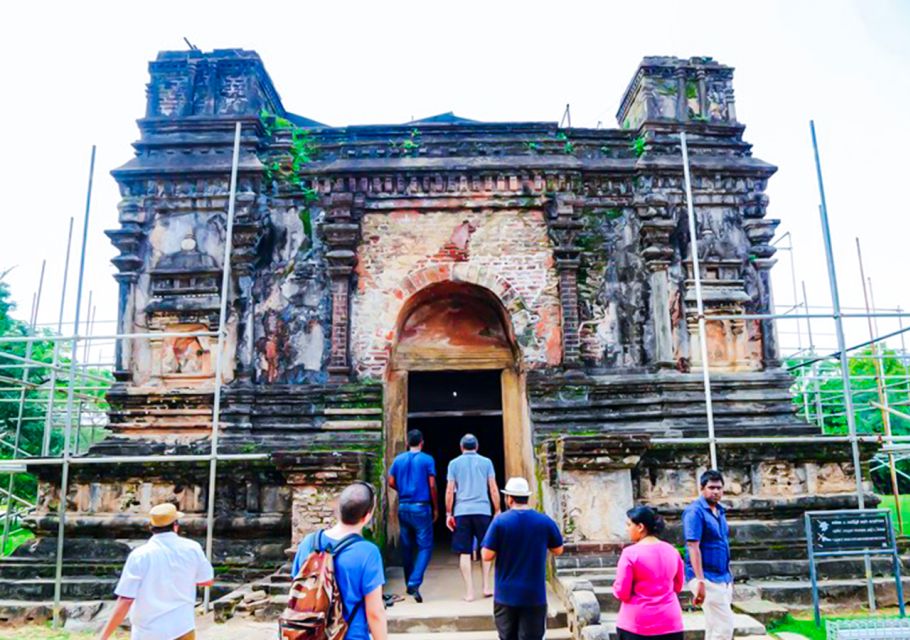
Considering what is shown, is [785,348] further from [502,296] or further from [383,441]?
[383,441]

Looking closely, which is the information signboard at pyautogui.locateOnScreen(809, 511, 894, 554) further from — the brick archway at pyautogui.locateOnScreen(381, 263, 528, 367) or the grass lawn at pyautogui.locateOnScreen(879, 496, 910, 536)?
the grass lawn at pyautogui.locateOnScreen(879, 496, 910, 536)

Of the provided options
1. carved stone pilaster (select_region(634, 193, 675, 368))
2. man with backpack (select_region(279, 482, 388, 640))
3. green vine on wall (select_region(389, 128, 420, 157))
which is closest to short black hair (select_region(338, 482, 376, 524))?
man with backpack (select_region(279, 482, 388, 640))

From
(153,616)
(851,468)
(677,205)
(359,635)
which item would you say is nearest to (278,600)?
(153,616)

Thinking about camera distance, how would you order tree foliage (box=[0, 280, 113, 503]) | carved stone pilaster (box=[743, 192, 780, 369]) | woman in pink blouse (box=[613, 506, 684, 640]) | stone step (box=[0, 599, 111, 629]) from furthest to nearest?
tree foliage (box=[0, 280, 113, 503]) → carved stone pilaster (box=[743, 192, 780, 369]) → stone step (box=[0, 599, 111, 629]) → woman in pink blouse (box=[613, 506, 684, 640])

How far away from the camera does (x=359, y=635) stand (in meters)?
3.31

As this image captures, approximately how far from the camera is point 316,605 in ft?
10.6

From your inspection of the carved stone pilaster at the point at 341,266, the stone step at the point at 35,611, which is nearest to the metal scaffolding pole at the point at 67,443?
the stone step at the point at 35,611

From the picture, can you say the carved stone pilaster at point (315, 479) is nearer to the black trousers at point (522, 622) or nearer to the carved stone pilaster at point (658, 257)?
the black trousers at point (522, 622)

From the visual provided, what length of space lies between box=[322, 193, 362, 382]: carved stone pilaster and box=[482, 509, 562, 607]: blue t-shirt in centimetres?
523

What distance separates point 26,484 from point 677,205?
53.9 ft

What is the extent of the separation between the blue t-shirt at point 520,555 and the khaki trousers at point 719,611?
120cm

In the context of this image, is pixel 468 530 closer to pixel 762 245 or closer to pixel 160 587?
pixel 160 587

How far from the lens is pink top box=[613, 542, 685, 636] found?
163 inches

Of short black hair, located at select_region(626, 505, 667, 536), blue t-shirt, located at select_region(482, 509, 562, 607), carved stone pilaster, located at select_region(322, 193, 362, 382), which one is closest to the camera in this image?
short black hair, located at select_region(626, 505, 667, 536)
